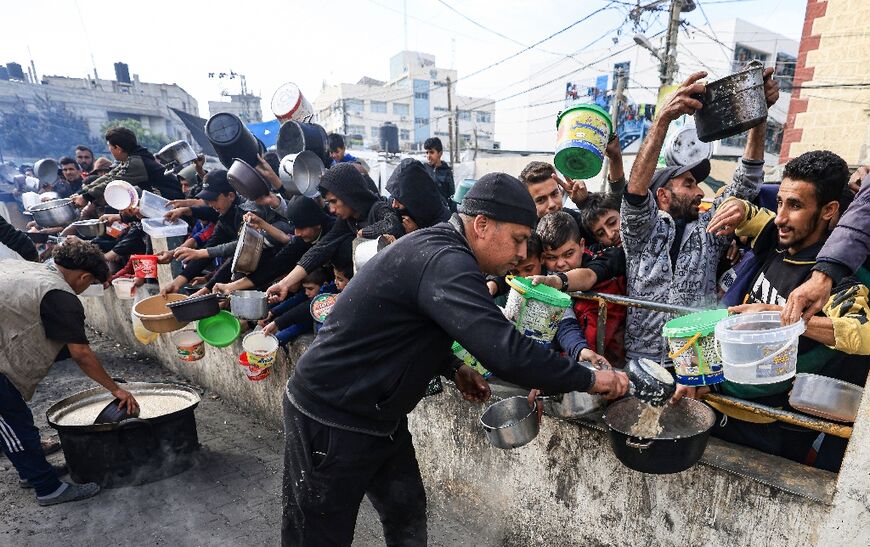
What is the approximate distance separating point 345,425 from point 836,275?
75.7 inches

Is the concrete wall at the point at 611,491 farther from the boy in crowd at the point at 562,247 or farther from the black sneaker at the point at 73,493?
the black sneaker at the point at 73,493

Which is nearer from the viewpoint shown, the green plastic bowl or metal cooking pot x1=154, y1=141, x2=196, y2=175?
the green plastic bowl

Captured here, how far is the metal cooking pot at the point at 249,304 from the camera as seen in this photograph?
3.62 m

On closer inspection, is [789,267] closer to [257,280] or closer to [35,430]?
[257,280]

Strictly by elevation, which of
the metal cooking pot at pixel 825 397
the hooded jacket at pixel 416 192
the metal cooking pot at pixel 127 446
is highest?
the hooded jacket at pixel 416 192

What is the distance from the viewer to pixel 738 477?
192 centimetres

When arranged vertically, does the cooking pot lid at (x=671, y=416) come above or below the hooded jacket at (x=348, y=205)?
below

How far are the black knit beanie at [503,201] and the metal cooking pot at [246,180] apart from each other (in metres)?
3.59

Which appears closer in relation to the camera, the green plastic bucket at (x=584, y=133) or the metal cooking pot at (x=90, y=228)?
the green plastic bucket at (x=584, y=133)

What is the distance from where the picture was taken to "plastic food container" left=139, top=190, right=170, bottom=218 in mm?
5676

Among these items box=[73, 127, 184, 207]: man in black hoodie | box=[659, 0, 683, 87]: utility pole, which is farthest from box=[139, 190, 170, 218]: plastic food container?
box=[659, 0, 683, 87]: utility pole

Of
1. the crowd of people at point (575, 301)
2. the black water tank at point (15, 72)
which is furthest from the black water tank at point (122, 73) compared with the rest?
the crowd of people at point (575, 301)

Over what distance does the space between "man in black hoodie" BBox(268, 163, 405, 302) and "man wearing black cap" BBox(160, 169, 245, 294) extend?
1643 mm

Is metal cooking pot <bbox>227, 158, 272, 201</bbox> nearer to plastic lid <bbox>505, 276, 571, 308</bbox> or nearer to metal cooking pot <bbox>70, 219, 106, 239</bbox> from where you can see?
metal cooking pot <bbox>70, 219, 106, 239</bbox>
